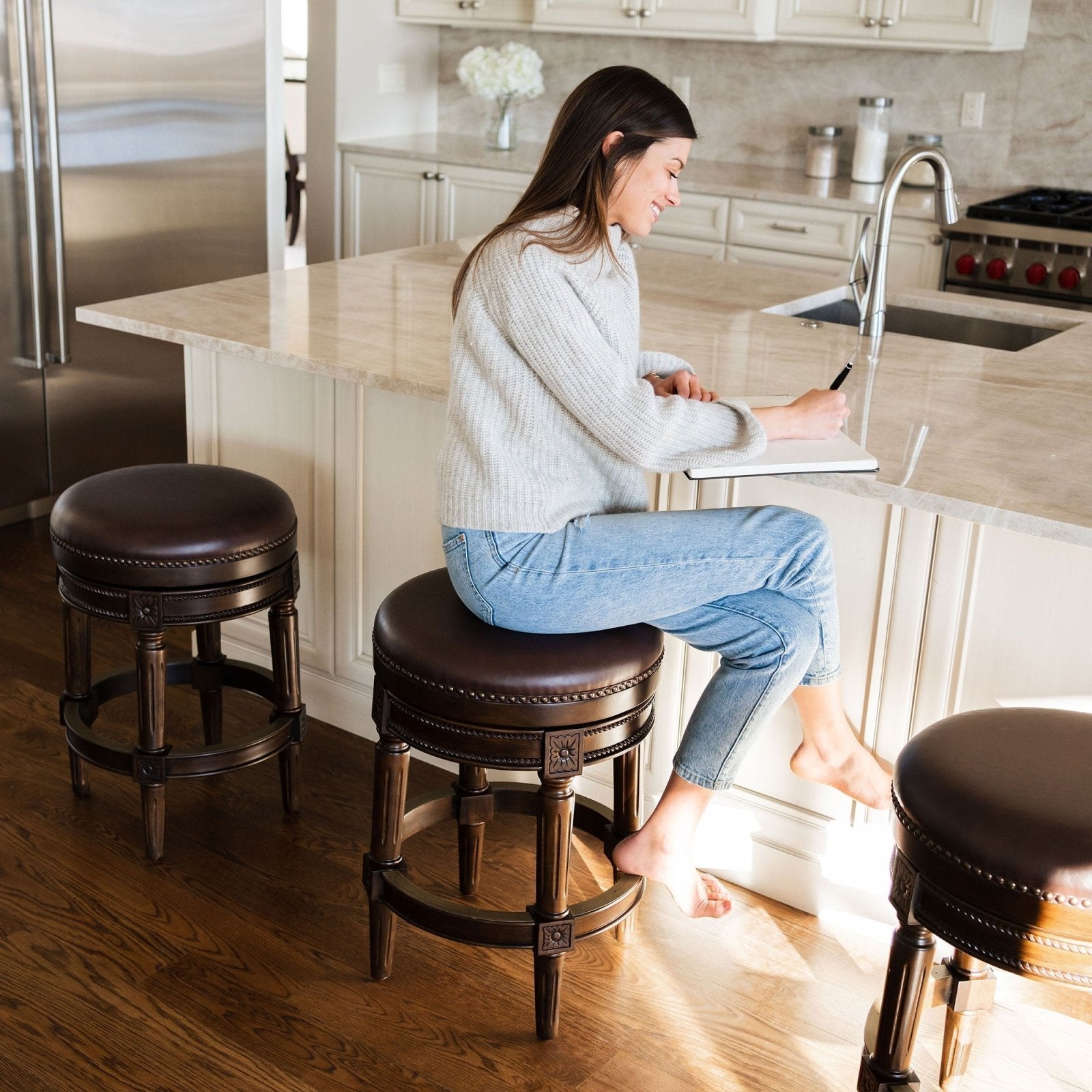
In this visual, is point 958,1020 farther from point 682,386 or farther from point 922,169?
point 922,169

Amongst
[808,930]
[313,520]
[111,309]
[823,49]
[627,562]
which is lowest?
[808,930]

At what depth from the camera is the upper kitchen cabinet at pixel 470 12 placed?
→ 482cm

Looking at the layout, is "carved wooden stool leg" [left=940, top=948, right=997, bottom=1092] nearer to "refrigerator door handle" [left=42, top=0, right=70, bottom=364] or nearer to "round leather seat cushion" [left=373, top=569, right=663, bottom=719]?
"round leather seat cushion" [left=373, top=569, right=663, bottom=719]

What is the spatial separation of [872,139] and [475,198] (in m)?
1.42

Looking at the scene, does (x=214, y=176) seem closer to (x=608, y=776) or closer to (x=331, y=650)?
(x=331, y=650)

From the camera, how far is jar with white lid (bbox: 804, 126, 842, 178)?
4480 millimetres

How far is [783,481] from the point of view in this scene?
208 centimetres

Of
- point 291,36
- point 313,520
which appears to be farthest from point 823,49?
point 291,36

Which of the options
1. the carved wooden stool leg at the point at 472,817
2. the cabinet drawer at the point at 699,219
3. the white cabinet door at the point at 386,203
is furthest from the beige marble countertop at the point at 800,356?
the white cabinet door at the point at 386,203

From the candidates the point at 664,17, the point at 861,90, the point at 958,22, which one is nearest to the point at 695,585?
the point at 958,22

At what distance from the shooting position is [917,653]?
79.7 inches

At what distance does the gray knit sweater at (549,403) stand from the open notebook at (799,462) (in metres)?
0.02

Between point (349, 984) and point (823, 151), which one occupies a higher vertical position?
point (823, 151)

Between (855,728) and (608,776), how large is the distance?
50 centimetres
